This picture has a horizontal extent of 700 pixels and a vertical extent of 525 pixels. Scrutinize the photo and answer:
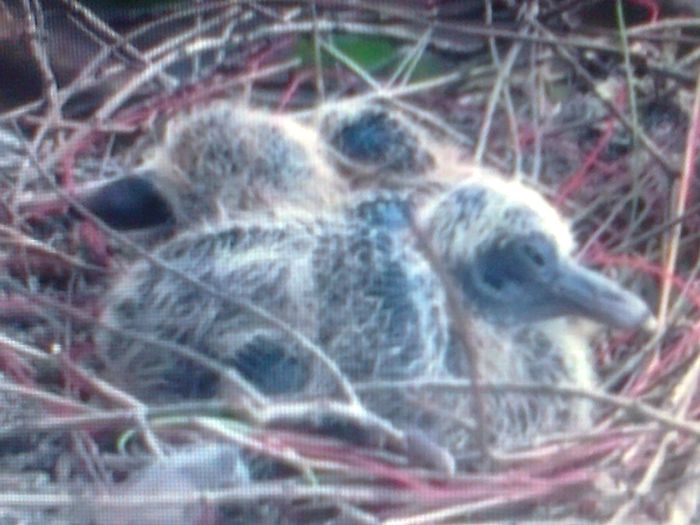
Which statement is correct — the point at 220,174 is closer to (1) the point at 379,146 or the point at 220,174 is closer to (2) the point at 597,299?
(1) the point at 379,146

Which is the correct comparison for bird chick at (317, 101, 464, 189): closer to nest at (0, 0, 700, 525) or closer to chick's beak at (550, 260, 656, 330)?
nest at (0, 0, 700, 525)

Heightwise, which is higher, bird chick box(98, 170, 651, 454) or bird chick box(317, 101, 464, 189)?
bird chick box(317, 101, 464, 189)

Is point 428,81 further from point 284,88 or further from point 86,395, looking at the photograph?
point 86,395

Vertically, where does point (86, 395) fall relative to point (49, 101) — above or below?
below

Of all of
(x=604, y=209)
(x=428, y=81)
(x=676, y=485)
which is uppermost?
(x=428, y=81)

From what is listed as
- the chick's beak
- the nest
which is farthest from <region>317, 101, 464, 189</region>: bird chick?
→ the chick's beak

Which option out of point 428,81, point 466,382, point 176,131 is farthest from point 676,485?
point 176,131
